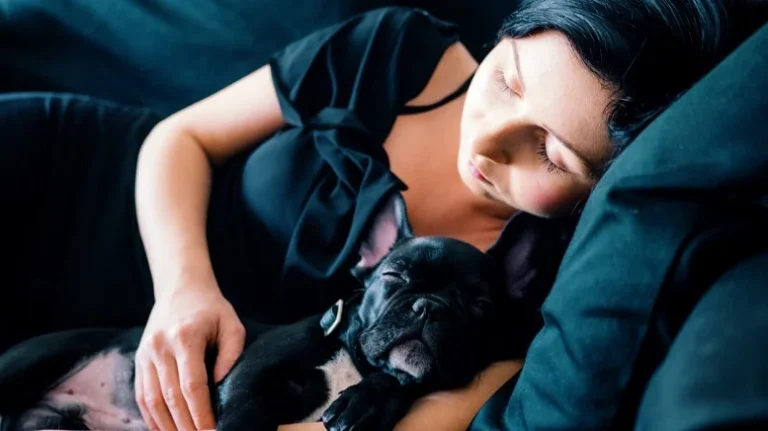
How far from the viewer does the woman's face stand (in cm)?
83

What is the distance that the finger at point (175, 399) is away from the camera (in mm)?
959

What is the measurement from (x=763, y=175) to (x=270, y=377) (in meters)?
0.69

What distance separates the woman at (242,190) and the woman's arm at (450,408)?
1cm

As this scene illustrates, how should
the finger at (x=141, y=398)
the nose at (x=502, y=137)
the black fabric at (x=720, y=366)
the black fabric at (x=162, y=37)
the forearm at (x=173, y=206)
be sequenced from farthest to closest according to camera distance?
the black fabric at (x=162, y=37) < the forearm at (x=173, y=206) < the finger at (x=141, y=398) < the nose at (x=502, y=137) < the black fabric at (x=720, y=366)

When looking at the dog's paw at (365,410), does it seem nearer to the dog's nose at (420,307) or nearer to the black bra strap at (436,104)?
the dog's nose at (420,307)

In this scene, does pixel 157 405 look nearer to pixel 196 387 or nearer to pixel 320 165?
pixel 196 387

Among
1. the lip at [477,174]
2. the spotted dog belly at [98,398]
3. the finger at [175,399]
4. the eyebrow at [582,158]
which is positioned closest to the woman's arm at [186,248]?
the finger at [175,399]

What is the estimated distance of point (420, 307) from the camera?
3.25 ft

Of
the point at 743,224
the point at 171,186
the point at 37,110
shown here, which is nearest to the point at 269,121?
the point at 171,186

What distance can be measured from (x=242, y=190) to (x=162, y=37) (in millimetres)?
472

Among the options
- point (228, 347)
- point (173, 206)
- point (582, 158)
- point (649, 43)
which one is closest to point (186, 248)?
point (173, 206)

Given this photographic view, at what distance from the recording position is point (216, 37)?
145cm

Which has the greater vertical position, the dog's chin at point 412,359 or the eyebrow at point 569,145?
the eyebrow at point 569,145

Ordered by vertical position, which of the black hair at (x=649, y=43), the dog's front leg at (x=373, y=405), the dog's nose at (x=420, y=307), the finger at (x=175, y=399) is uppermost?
the black hair at (x=649, y=43)
